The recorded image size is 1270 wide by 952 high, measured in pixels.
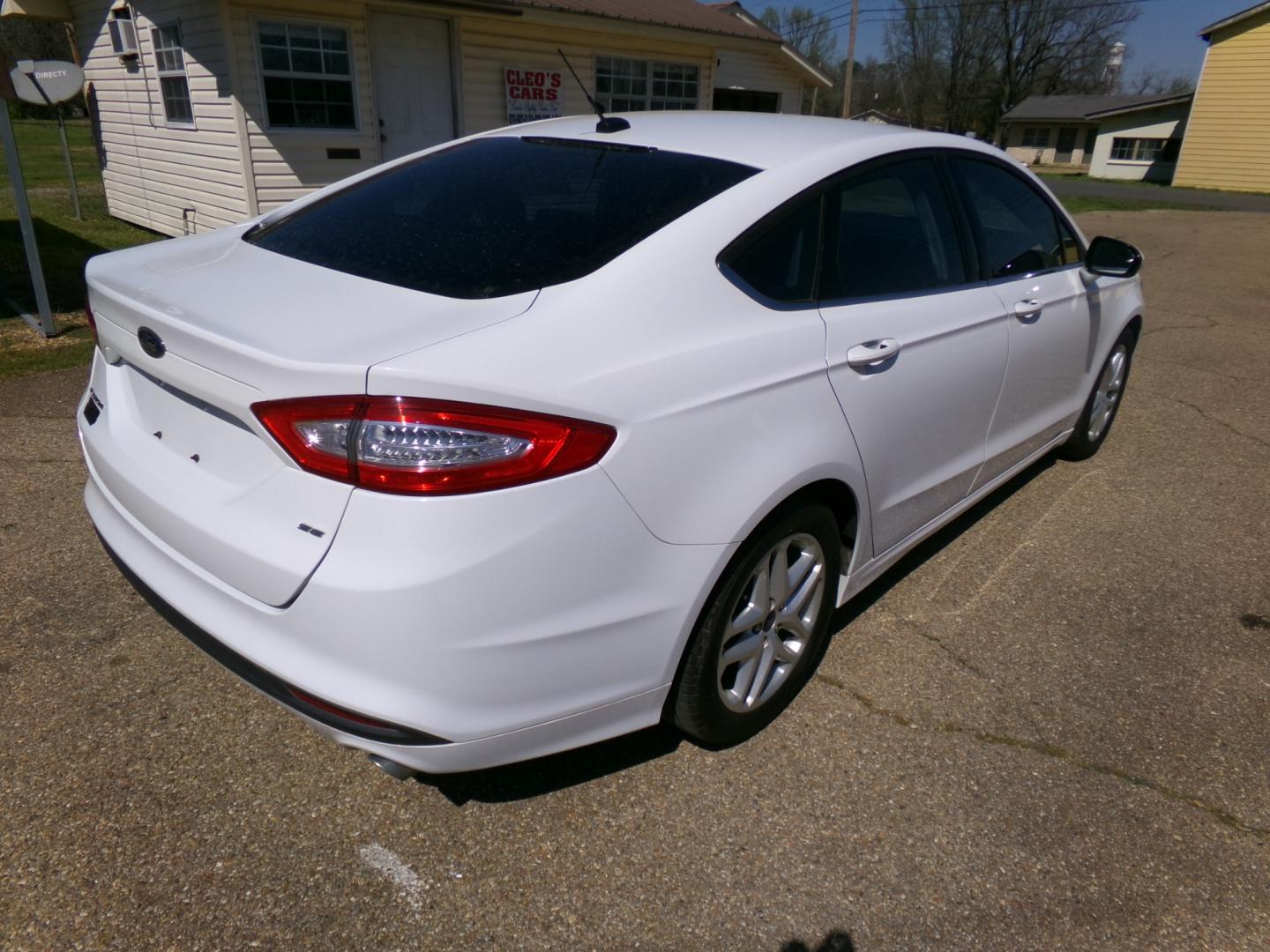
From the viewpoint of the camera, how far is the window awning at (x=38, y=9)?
1259 cm

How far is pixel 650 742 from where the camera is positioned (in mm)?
2582

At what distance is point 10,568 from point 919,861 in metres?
3.23

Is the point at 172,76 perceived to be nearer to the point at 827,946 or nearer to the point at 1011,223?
the point at 1011,223

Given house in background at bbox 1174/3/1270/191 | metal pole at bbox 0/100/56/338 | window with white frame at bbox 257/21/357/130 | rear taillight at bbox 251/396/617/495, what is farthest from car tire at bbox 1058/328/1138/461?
house in background at bbox 1174/3/1270/191

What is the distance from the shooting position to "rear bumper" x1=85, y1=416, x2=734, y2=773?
5.61 feet

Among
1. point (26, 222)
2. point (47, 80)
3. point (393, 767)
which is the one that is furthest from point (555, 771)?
point (47, 80)

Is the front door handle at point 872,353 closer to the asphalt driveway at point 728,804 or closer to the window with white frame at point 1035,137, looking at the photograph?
the asphalt driveway at point 728,804

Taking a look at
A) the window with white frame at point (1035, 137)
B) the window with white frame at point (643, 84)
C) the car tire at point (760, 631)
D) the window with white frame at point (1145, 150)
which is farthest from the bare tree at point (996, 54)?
the car tire at point (760, 631)

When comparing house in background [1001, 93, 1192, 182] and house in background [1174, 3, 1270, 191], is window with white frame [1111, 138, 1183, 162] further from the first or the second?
house in background [1174, 3, 1270, 191]

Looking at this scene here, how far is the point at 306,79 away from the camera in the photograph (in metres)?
10.1

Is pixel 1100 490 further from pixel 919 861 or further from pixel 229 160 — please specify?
pixel 229 160

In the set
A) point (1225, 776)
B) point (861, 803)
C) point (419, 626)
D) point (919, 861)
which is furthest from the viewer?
point (1225, 776)

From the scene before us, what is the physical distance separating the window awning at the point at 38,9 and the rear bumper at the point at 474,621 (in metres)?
14.6

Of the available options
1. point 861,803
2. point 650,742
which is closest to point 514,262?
point 650,742
